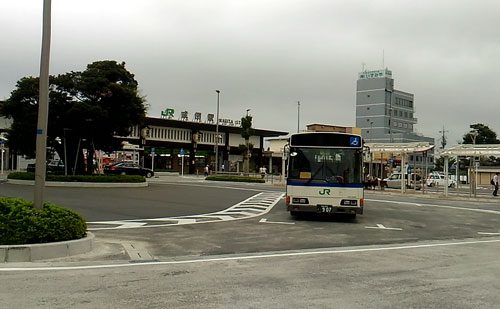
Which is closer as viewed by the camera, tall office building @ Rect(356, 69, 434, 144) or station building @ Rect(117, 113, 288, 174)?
station building @ Rect(117, 113, 288, 174)

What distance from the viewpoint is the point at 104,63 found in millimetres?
34031

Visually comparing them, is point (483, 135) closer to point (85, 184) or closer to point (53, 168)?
point (53, 168)

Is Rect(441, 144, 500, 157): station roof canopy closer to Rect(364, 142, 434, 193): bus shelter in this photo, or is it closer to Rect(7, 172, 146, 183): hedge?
Rect(364, 142, 434, 193): bus shelter

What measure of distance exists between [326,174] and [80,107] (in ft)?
→ 63.3

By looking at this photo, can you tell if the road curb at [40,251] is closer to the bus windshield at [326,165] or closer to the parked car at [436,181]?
the bus windshield at [326,165]

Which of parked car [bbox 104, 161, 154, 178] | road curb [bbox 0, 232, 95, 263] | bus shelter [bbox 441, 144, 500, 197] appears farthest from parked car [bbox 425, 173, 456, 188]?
road curb [bbox 0, 232, 95, 263]

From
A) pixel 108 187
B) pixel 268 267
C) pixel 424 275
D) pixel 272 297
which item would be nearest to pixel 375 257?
pixel 424 275

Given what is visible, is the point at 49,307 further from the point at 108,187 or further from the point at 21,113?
the point at 21,113

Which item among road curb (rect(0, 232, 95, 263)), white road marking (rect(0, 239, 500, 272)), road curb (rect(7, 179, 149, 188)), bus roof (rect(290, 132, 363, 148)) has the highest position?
bus roof (rect(290, 132, 363, 148))

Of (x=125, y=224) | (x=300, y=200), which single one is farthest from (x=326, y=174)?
(x=125, y=224)

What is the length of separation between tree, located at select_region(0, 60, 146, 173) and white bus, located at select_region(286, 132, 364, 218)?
59.0 ft

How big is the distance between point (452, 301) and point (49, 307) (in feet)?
17.4

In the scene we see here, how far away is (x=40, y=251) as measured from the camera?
9281 millimetres

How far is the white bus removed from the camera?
1681 cm
